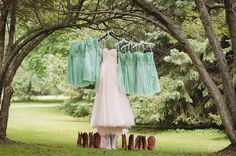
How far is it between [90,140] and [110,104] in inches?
42.6

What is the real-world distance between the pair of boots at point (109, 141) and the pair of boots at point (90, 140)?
0.40ft

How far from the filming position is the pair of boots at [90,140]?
1084 centimetres

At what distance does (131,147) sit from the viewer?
10914 millimetres

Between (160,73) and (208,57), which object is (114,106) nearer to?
(208,57)

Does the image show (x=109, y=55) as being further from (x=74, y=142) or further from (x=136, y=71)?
(x=74, y=142)

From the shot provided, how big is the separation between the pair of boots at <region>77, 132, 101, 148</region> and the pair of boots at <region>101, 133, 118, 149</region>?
0.40ft

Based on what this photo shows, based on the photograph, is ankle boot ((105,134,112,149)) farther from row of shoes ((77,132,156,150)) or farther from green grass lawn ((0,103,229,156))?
green grass lawn ((0,103,229,156))

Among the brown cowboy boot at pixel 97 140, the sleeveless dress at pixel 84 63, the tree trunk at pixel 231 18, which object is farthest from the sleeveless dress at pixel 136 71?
the tree trunk at pixel 231 18

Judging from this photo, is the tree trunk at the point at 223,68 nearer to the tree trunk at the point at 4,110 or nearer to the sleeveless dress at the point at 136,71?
the sleeveless dress at the point at 136,71

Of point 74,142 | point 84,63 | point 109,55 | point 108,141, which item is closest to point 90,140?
point 108,141

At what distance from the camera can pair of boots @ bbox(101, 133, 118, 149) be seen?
10883mm

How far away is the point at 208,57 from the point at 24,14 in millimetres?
8081

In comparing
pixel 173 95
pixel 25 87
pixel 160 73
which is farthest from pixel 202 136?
pixel 25 87

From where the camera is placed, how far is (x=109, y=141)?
35.7ft
